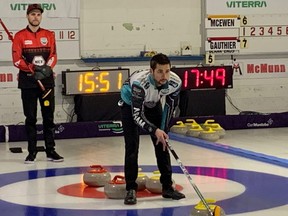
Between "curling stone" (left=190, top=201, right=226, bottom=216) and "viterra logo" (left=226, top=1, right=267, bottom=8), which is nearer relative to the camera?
"curling stone" (left=190, top=201, right=226, bottom=216)

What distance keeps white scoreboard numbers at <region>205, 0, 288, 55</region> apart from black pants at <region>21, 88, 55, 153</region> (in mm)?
4043

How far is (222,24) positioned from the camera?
11805 mm

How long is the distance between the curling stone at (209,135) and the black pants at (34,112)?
2.29 m

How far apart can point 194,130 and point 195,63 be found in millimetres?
1994

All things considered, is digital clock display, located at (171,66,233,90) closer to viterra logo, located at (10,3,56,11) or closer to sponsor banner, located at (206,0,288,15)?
sponsor banner, located at (206,0,288,15)

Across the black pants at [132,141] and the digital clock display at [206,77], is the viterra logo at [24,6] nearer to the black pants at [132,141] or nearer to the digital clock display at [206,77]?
the digital clock display at [206,77]

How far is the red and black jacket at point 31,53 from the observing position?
8242mm

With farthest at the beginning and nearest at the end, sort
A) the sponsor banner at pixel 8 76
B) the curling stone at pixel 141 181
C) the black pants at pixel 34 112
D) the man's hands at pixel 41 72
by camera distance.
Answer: the sponsor banner at pixel 8 76 < the black pants at pixel 34 112 < the man's hands at pixel 41 72 < the curling stone at pixel 141 181

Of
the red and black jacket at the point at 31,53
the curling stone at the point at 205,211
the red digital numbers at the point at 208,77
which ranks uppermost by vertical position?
the red and black jacket at the point at 31,53

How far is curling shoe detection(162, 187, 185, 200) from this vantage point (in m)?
6.19

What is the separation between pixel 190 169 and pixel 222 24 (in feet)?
15.0

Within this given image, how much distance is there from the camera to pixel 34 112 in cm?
837

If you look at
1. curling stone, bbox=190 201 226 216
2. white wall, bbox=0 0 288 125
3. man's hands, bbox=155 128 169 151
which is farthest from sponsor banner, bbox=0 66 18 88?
curling stone, bbox=190 201 226 216

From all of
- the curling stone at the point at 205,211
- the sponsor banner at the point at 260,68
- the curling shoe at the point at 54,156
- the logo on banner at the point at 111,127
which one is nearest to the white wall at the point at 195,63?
the sponsor banner at the point at 260,68
